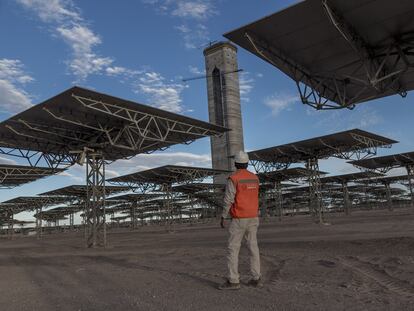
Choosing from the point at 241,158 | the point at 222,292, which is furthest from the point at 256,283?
the point at 241,158

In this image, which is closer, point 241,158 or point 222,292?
point 222,292

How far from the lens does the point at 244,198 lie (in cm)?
633

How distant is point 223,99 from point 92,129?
7294 centimetres

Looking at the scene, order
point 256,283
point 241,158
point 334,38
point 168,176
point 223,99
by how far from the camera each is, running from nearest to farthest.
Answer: point 256,283 < point 241,158 < point 334,38 < point 168,176 < point 223,99

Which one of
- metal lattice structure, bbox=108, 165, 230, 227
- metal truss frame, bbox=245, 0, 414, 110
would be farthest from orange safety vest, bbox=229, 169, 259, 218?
metal lattice structure, bbox=108, 165, 230, 227

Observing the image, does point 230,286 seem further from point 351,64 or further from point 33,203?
point 33,203

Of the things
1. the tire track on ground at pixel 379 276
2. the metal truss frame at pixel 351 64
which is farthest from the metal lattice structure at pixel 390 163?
the tire track on ground at pixel 379 276

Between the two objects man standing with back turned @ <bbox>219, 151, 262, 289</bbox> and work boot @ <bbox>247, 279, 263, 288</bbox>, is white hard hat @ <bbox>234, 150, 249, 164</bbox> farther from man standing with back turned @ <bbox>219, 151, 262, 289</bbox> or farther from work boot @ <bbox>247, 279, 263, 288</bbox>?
work boot @ <bbox>247, 279, 263, 288</bbox>

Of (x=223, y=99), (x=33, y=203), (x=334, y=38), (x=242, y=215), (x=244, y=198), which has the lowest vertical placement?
(x=242, y=215)

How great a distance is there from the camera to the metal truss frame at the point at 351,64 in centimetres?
863

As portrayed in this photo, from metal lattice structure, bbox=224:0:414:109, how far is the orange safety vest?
12.2 feet

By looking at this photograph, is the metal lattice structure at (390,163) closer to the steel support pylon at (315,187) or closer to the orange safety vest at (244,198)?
the steel support pylon at (315,187)

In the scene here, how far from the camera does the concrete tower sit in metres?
89.4

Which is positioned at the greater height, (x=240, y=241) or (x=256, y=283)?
(x=240, y=241)
